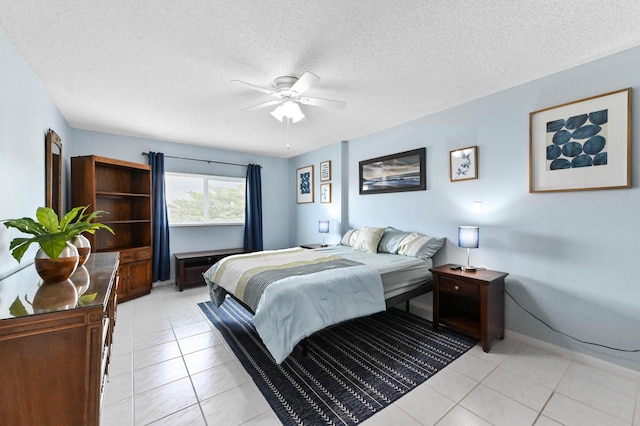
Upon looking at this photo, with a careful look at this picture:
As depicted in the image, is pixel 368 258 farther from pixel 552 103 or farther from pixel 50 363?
pixel 50 363

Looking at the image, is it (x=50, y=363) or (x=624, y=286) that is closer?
(x=50, y=363)

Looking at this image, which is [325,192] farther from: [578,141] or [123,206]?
[578,141]

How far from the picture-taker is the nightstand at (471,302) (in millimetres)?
2457

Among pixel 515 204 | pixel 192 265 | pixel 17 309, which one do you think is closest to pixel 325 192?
pixel 192 265

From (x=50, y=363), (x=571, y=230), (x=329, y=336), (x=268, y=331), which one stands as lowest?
(x=329, y=336)

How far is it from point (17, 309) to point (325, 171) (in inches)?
170

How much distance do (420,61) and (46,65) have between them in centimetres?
309

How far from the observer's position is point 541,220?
254cm

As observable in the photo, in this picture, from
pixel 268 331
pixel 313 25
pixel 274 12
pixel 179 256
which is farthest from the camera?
pixel 179 256

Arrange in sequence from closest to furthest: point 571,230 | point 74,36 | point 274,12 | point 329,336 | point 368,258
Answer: point 274,12 → point 74,36 → point 571,230 → point 329,336 → point 368,258

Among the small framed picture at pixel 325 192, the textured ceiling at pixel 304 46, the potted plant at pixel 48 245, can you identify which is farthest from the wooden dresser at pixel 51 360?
the small framed picture at pixel 325 192

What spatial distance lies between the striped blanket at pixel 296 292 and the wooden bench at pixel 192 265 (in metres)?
1.50

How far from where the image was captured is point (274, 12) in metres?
1.63

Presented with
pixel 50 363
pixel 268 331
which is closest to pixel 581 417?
pixel 268 331
